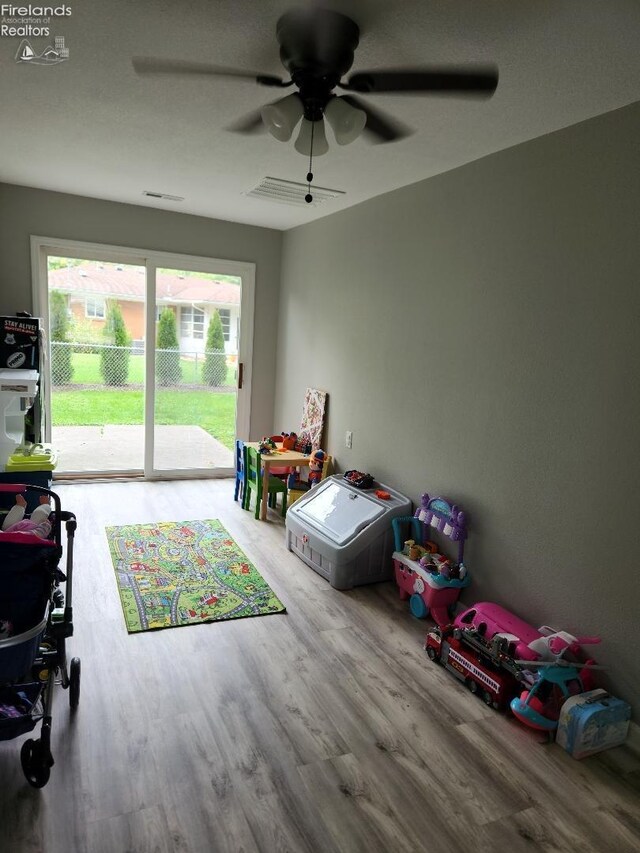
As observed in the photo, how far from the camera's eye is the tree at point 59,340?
4.75 metres

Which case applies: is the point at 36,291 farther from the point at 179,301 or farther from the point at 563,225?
the point at 563,225

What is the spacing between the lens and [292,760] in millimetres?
1990

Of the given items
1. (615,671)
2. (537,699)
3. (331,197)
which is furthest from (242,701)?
(331,197)

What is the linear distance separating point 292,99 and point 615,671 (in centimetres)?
254

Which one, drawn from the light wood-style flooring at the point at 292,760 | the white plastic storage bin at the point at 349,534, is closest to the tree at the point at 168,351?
the white plastic storage bin at the point at 349,534

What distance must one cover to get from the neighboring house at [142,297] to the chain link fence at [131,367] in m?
0.11

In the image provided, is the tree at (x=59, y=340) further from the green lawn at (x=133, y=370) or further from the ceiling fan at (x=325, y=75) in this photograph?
the ceiling fan at (x=325, y=75)

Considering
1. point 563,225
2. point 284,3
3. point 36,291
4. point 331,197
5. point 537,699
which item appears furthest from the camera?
point 36,291

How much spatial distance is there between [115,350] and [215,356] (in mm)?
932

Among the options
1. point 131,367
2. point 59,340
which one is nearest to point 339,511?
point 131,367

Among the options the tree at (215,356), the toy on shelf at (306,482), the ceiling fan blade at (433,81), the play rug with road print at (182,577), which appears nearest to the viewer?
the ceiling fan blade at (433,81)

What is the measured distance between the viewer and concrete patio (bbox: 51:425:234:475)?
5.13 m

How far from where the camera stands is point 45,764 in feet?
5.72

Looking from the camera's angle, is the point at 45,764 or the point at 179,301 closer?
the point at 45,764
